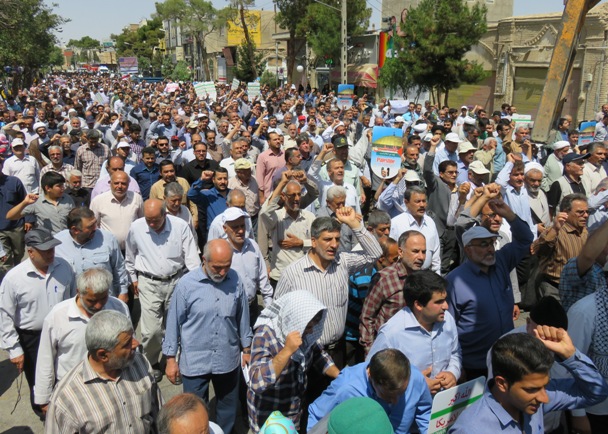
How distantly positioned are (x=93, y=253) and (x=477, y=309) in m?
3.16

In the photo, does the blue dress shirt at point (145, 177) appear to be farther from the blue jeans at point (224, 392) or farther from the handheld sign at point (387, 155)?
the blue jeans at point (224, 392)

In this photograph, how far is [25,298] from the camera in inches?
161

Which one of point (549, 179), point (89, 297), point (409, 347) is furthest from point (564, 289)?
point (549, 179)

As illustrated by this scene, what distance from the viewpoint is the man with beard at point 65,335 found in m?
3.51

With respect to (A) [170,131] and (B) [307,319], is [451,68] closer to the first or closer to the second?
(A) [170,131]

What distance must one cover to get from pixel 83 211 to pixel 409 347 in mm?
2924

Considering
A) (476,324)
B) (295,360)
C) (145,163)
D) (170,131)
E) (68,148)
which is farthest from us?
(170,131)

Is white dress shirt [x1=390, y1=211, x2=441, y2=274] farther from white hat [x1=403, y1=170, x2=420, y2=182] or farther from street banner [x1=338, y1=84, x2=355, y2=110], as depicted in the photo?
street banner [x1=338, y1=84, x2=355, y2=110]

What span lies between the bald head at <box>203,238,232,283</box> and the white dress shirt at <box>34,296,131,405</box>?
84 cm

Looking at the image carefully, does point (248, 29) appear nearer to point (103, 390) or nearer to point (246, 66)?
point (246, 66)

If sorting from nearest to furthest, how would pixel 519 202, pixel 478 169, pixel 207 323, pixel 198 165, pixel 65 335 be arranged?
pixel 65 335 → pixel 207 323 → pixel 519 202 → pixel 478 169 → pixel 198 165

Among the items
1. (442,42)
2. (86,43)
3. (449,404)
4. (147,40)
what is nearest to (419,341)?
(449,404)

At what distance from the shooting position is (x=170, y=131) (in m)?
12.1

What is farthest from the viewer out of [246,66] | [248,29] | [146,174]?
[248,29]
